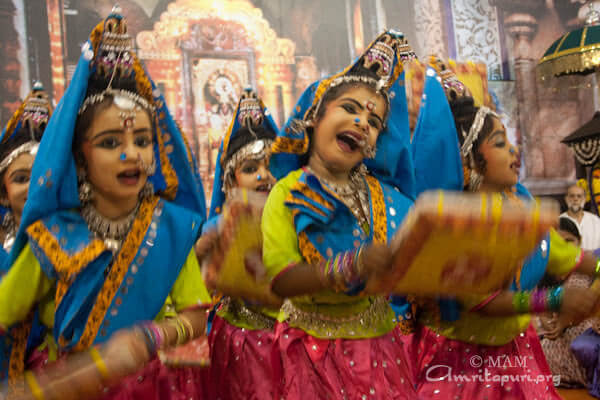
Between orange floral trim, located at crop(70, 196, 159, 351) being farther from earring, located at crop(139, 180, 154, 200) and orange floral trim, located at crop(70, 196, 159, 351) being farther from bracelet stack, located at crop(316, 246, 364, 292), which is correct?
bracelet stack, located at crop(316, 246, 364, 292)

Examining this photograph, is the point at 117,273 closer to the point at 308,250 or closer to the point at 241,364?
the point at 308,250

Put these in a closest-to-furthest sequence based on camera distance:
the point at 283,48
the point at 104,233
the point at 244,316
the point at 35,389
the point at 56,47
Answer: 1. the point at 35,389
2. the point at 104,233
3. the point at 244,316
4. the point at 56,47
5. the point at 283,48

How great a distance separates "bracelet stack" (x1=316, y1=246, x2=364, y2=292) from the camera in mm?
1298

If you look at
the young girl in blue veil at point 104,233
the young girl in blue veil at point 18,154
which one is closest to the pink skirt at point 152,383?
the young girl in blue veil at point 104,233

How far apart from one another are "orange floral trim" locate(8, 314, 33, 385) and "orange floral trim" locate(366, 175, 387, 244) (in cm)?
109

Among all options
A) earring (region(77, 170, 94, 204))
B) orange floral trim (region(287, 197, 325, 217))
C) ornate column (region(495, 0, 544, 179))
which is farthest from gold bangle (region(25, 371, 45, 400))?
ornate column (region(495, 0, 544, 179))

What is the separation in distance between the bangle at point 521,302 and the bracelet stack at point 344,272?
62cm

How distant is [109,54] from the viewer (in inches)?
64.9

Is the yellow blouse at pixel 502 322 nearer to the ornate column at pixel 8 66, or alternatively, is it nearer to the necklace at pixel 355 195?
the necklace at pixel 355 195

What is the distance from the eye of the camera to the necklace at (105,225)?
1.64 metres

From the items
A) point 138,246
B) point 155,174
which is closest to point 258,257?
point 138,246

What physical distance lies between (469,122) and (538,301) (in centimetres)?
78

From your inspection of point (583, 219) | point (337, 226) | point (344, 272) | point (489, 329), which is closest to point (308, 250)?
point (337, 226)

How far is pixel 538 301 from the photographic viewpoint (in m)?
1.63
